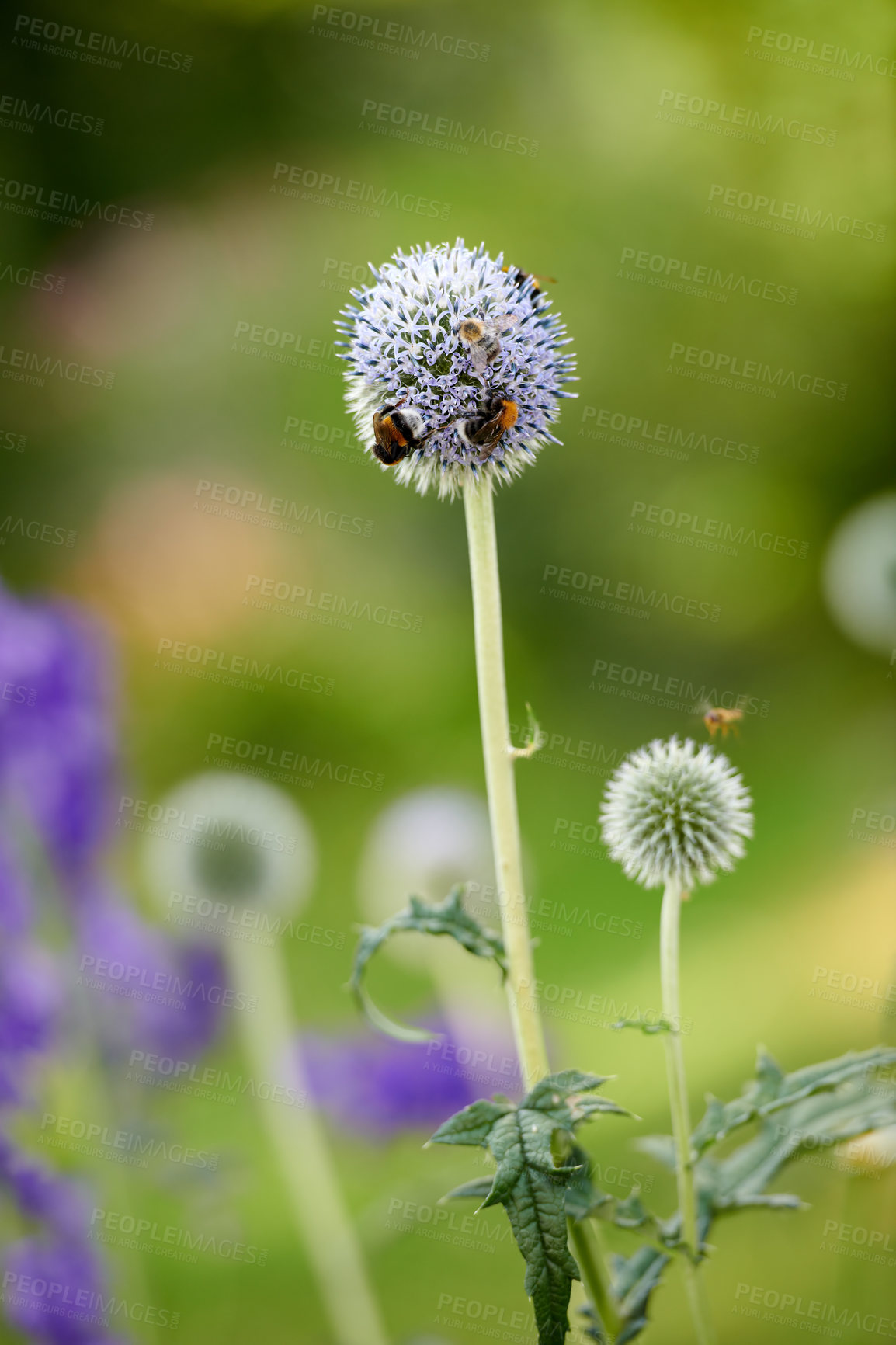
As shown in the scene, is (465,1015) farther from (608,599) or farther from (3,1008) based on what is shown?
(608,599)

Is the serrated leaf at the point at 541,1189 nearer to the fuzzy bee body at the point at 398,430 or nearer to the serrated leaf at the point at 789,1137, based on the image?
the serrated leaf at the point at 789,1137

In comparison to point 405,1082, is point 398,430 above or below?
above

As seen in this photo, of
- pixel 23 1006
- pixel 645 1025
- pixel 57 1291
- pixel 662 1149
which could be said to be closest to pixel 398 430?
pixel 645 1025

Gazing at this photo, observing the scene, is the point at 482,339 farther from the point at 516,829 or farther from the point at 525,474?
the point at 525,474

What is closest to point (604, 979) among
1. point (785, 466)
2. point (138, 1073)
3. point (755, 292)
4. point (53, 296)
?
point (138, 1073)

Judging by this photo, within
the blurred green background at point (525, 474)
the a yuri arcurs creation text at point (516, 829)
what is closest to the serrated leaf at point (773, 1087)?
the a yuri arcurs creation text at point (516, 829)

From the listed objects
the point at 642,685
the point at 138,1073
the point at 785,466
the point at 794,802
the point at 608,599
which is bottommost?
the point at 138,1073
